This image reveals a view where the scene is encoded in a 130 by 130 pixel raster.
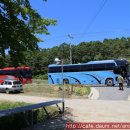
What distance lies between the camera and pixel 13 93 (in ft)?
155

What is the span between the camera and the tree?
13.2m

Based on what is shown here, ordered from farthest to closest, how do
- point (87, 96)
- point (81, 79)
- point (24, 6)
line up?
point (81, 79) < point (87, 96) < point (24, 6)

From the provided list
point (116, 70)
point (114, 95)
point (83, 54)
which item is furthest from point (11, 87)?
point (83, 54)

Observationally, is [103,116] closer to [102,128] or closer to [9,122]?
Answer: [9,122]

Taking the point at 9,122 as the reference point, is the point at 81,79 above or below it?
above

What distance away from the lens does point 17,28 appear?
45.2 ft

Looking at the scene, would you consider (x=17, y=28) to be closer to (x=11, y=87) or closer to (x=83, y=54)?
(x=11, y=87)

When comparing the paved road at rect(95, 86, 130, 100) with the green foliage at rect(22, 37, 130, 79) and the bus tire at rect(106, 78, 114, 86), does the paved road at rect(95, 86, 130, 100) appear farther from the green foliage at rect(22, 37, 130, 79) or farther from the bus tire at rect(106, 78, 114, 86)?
the green foliage at rect(22, 37, 130, 79)

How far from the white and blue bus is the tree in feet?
115

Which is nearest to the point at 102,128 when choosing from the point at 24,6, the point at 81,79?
the point at 24,6

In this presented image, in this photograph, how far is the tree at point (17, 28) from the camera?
13.2m

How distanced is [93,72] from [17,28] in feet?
130

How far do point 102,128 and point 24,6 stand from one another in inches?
200

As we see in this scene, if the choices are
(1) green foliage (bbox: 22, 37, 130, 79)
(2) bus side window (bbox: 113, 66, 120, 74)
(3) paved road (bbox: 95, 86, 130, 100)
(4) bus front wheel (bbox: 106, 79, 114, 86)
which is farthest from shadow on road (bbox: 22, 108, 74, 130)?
(1) green foliage (bbox: 22, 37, 130, 79)
